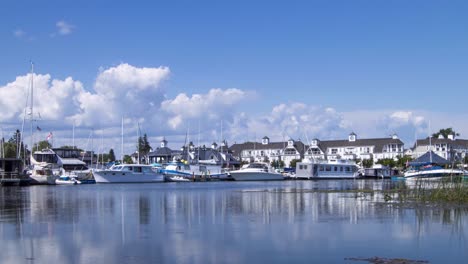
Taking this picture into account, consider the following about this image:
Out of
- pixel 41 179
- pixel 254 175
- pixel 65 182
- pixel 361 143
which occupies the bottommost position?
pixel 254 175

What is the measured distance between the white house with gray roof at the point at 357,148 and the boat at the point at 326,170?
116 ft

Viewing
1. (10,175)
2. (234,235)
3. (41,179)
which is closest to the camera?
(234,235)

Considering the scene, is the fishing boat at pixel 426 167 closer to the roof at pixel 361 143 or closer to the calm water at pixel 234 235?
the roof at pixel 361 143

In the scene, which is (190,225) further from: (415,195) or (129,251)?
(415,195)

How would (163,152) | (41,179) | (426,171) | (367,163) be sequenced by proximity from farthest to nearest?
(163,152), (367,163), (426,171), (41,179)

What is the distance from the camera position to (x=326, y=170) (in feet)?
440

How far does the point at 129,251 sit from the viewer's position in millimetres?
20812

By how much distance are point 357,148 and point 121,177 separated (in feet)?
322

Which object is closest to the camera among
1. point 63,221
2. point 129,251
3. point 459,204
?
point 129,251

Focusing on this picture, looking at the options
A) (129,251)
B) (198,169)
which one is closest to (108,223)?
(129,251)

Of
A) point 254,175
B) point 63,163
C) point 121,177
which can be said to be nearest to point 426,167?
point 254,175

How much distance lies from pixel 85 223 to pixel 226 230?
297 inches

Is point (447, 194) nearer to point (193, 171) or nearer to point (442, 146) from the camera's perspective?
point (193, 171)

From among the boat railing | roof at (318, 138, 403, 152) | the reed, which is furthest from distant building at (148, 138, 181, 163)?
the reed
